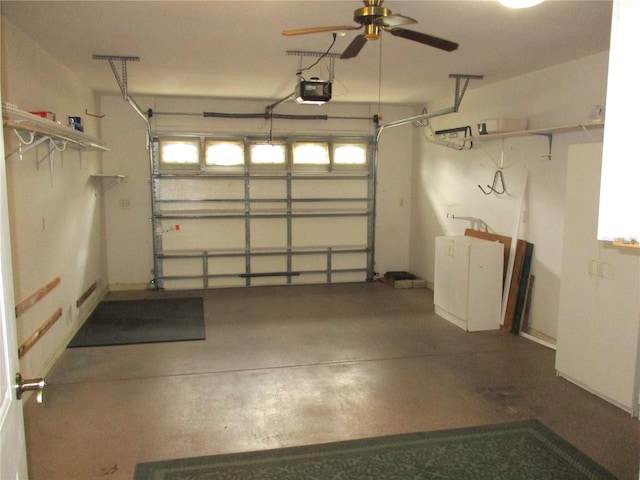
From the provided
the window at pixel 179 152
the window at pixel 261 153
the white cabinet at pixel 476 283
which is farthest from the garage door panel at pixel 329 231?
the white cabinet at pixel 476 283

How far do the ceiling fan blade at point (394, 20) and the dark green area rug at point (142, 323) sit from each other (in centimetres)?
360

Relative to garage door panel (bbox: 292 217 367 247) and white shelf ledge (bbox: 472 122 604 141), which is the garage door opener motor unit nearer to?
white shelf ledge (bbox: 472 122 604 141)

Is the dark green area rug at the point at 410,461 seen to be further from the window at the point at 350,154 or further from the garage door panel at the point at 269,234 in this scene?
the window at the point at 350,154

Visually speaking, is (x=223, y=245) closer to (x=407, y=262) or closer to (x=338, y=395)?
(x=407, y=262)

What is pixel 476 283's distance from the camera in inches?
202

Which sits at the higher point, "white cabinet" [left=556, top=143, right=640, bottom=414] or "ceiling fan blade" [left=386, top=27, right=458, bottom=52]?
"ceiling fan blade" [left=386, top=27, right=458, bottom=52]

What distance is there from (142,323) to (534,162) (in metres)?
4.58

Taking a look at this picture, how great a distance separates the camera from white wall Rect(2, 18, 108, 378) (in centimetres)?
348

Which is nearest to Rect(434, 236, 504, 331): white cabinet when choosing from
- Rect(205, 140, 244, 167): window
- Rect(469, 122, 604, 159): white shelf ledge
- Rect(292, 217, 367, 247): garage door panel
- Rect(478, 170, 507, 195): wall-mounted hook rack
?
Rect(478, 170, 507, 195): wall-mounted hook rack

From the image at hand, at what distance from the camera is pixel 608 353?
3471 millimetres

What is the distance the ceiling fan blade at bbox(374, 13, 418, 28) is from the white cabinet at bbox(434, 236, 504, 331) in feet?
10.2

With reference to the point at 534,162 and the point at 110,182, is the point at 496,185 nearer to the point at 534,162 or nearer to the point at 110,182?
the point at 534,162

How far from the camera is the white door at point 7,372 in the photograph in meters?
1.14

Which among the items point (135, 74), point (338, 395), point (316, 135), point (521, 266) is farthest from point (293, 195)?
point (338, 395)
